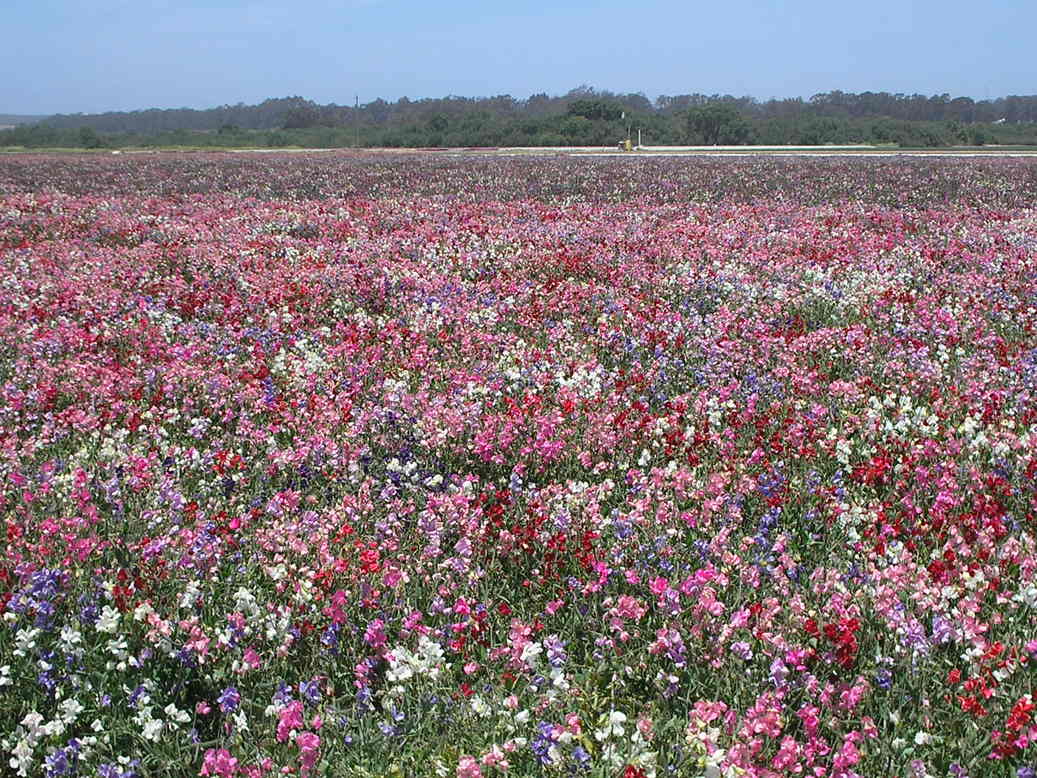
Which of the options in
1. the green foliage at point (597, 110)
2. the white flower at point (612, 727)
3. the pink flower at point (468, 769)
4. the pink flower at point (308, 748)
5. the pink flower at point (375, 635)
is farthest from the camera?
the green foliage at point (597, 110)

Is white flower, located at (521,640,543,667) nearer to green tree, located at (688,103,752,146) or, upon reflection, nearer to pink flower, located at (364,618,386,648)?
pink flower, located at (364,618,386,648)

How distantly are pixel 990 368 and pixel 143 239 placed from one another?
45.1ft

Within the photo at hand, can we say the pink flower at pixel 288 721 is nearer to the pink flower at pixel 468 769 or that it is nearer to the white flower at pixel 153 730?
the white flower at pixel 153 730

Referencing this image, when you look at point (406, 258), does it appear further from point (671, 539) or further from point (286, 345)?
point (671, 539)

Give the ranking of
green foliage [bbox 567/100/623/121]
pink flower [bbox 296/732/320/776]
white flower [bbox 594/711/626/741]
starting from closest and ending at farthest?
pink flower [bbox 296/732/320/776] < white flower [bbox 594/711/626/741] < green foliage [bbox 567/100/623/121]

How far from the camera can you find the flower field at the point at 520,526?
329 centimetres

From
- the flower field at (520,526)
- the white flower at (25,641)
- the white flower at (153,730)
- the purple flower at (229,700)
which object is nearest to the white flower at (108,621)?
the flower field at (520,526)

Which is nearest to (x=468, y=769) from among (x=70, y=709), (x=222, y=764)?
(x=222, y=764)

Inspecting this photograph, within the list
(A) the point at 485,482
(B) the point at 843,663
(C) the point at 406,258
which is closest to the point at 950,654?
(B) the point at 843,663

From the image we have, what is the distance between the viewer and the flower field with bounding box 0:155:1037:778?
10.8 ft

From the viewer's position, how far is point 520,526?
15.9 ft

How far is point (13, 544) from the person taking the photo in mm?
4355

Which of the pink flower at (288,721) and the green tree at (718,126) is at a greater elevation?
the green tree at (718,126)

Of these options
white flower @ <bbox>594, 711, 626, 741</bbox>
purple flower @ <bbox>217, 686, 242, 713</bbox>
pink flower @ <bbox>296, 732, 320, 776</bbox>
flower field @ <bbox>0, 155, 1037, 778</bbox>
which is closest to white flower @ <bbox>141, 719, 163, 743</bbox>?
flower field @ <bbox>0, 155, 1037, 778</bbox>
